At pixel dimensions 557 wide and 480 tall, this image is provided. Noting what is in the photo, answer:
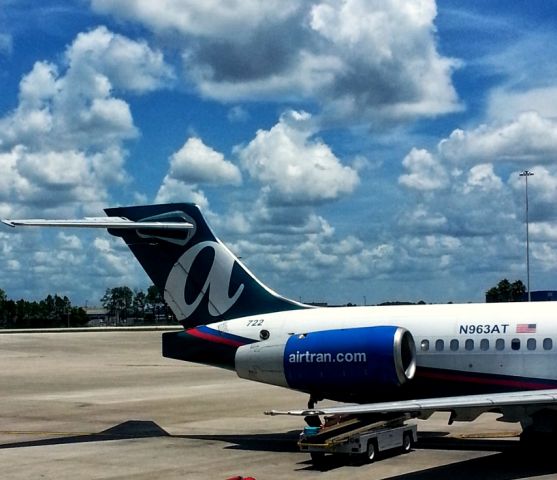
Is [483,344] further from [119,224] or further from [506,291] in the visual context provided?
[506,291]

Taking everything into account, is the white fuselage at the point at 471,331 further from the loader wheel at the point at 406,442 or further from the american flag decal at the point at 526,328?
the loader wheel at the point at 406,442

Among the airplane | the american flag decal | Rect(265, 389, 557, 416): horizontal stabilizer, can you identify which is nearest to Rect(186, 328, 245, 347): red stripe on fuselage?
the airplane

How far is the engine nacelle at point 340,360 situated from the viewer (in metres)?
21.7

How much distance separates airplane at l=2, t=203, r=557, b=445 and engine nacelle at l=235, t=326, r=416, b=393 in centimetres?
3

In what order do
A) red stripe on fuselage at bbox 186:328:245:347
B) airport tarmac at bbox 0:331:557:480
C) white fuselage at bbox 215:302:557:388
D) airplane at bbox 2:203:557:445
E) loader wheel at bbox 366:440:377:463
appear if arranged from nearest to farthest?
airport tarmac at bbox 0:331:557:480 < loader wheel at bbox 366:440:377:463 < airplane at bbox 2:203:557:445 < white fuselage at bbox 215:302:557:388 < red stripe on fuselage at bbox 186:328:245:347

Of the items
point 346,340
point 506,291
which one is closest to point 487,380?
point 346,340

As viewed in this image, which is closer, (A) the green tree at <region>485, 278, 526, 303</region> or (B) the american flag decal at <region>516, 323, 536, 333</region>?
(B) the american flag decal at <region>516, 323, 536, 333</region>

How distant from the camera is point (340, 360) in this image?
22125mm

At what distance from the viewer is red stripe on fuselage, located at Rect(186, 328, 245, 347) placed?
81.2 feet

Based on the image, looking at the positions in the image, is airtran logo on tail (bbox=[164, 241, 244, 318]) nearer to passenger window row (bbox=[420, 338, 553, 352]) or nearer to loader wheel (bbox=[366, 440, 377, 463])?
passenger window row (bbox=[420, 338, 553, 352])

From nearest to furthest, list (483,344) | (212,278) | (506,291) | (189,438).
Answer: (483,344), (189,438), (212,278), (506,291)

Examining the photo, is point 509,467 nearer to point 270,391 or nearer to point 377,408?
point 377,408

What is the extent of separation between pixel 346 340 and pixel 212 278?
216 inches

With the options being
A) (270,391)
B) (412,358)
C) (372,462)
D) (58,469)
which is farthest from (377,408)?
(270,391)
